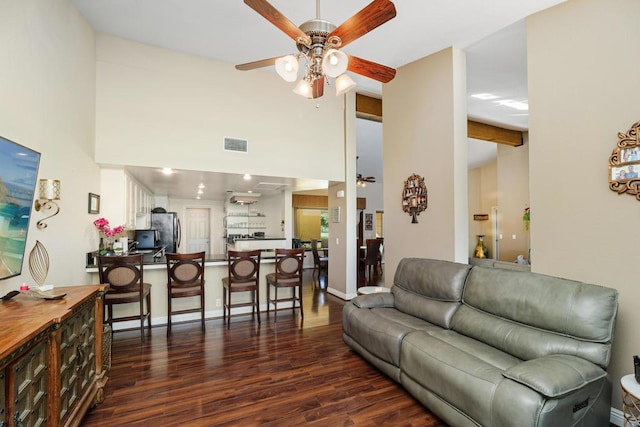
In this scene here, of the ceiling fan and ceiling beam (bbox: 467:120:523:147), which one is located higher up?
ceiling beam (bbox: 467:120:523:147)

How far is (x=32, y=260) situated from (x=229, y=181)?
131 inches

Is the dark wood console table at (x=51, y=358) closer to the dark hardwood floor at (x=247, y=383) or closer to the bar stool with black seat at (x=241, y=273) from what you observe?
the dark hardwood floor at (x=247, y=383)

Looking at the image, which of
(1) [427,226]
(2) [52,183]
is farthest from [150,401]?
(1) [427,226]

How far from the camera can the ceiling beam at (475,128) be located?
5.59 meters

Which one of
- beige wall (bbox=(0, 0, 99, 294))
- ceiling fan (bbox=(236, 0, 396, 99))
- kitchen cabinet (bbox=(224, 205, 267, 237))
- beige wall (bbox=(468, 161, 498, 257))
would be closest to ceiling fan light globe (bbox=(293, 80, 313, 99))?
ceiling fan (bbox=(236, 0, 396, 99))

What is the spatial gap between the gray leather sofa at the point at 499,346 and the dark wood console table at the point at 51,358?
221cm

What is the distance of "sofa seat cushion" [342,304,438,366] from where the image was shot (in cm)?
252

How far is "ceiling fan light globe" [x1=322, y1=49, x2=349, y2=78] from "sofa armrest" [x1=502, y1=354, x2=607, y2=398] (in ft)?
7.31

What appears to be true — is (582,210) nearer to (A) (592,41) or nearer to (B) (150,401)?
(A) (592,41)

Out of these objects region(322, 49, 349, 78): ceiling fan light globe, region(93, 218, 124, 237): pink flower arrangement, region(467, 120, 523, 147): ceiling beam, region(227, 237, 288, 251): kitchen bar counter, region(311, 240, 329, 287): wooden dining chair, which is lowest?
region(311, 240, 329, 287): wooden dining chair

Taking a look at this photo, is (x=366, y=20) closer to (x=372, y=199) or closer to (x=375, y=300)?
(x=375, y=300)

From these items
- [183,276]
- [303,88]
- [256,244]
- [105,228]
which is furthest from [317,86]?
[256,244]

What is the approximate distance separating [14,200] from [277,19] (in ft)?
6.74

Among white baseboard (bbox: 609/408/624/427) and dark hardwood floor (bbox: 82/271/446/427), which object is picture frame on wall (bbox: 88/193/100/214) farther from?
white baseboard (bbox: 609/408/624/427)
